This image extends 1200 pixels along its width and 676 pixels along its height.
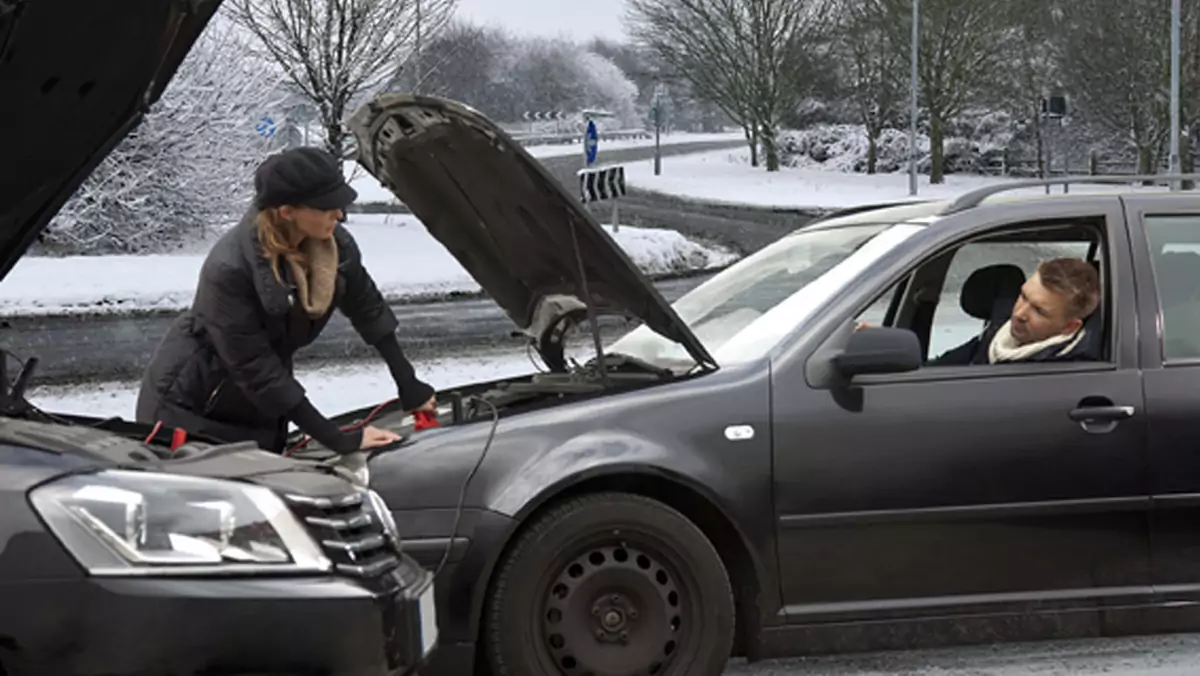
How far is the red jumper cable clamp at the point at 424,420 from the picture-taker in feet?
13.1

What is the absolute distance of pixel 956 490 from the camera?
3797 millimetres

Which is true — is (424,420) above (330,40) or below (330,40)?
below

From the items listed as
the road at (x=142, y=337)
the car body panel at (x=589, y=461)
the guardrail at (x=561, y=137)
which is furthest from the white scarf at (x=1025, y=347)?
the guardrail at (x=561, y=137)

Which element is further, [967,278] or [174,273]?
[174,273]

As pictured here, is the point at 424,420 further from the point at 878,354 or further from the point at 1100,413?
the point at 1100,413

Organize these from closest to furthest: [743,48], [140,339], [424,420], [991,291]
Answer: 1. [424,420]
2. [991,291]
3. [140,339]
4. [743,48]

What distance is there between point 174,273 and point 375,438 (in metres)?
17.1

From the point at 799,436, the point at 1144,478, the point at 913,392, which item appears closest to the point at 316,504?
the point at 799,436

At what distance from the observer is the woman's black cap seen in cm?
384

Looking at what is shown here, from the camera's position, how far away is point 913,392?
152 inches

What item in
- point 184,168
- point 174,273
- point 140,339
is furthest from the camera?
point 184,168

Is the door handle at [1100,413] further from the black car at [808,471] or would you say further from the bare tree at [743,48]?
the bare tree at [743,48]

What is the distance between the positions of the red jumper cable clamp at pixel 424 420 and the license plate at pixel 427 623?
3.39ft

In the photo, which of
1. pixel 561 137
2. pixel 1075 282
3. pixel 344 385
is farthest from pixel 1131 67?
pixel 1075 282
